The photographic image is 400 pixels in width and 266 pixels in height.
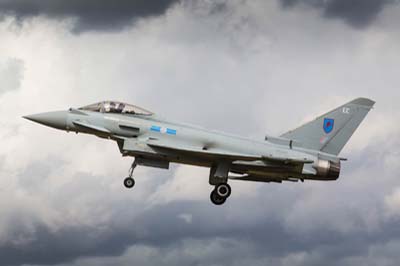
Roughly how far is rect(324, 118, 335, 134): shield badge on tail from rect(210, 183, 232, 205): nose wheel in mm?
6843

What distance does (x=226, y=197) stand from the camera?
42.1m

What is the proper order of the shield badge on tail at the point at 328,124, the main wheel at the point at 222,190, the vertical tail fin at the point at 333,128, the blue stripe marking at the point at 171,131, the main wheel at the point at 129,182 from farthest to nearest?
the shield badge on tail at the point at 328,124, the vertical tail fin at the point at 333,128, the main wheel at the point at 222,190, the blue stripe marking at the point at 171,131, the main wheel at the point at 129,182

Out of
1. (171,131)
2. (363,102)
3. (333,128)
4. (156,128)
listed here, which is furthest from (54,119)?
(363,102)

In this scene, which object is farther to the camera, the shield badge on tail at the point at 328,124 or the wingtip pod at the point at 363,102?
the wingtip pod at the point at 363,102

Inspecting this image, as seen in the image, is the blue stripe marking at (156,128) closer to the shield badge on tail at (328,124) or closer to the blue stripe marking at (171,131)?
the blue stripe marking at (171,131)

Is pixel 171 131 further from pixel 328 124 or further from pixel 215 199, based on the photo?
pixel 328 124

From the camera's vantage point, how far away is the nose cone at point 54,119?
40.1 m

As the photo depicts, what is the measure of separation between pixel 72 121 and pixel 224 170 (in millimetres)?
8682

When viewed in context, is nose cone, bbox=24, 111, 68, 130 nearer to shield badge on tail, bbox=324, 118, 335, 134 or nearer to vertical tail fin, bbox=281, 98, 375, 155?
vertical tail fin, bbox=281, 98, 375, 155

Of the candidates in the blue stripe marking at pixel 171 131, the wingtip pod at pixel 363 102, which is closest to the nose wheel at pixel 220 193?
the blue stripe marking at pixel 171 131

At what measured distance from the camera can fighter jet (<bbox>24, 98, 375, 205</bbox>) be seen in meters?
40.1

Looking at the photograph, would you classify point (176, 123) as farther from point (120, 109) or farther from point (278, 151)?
point (278, 151)

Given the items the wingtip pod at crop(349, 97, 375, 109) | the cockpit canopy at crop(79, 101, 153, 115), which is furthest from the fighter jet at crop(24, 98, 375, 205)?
the wingtip pod at crop(349, 97, 375, 109)

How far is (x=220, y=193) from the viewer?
137 feet
